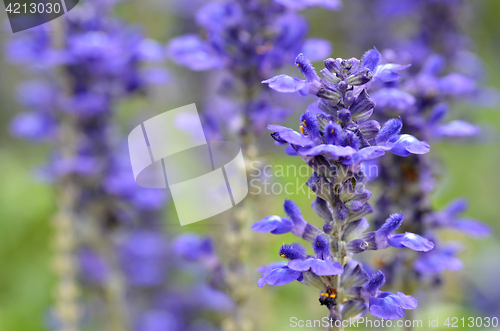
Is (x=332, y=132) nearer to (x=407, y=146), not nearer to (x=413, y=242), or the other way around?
(x=407, y=146)

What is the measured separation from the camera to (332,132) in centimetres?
146

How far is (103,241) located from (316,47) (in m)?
2.07

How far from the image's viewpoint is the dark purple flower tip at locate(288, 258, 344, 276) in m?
1.37

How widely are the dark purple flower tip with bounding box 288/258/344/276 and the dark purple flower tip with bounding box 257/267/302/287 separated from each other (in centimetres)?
4

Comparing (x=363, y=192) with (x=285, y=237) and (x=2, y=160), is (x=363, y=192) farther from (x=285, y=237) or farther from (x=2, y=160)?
(x=2, y=160)

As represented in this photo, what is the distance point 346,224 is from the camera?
5.43ft

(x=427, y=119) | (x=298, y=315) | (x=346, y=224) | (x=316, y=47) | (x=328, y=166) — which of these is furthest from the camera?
(x=298, y=315)

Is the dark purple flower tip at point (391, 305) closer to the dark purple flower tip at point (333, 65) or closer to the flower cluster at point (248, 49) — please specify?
the dark purple flower tip at point (333, 65)

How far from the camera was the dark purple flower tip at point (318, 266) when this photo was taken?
1.37m

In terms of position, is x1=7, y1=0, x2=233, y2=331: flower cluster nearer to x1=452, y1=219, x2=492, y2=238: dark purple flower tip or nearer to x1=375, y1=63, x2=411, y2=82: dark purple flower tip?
x1=452, y1=219, x2=492, y2=238: dark purple flower tip

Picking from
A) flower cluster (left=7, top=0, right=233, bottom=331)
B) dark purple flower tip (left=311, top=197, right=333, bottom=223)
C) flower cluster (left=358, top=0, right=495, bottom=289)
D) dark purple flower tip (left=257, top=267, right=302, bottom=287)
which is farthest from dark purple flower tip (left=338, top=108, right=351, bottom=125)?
flower cluster (left=7, top=0, right=233, bottom=331)

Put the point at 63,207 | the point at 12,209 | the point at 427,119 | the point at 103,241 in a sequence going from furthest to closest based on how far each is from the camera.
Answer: the point at 12,209 < the point at 103,241 < the point at 63,207 < the point at 427,119

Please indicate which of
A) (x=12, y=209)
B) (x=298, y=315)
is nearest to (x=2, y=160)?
(x=12, y=209)

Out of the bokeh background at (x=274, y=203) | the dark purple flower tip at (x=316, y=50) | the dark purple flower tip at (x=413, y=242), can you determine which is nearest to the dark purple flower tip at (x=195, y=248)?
the bokeh background at (x=274, y=203)
